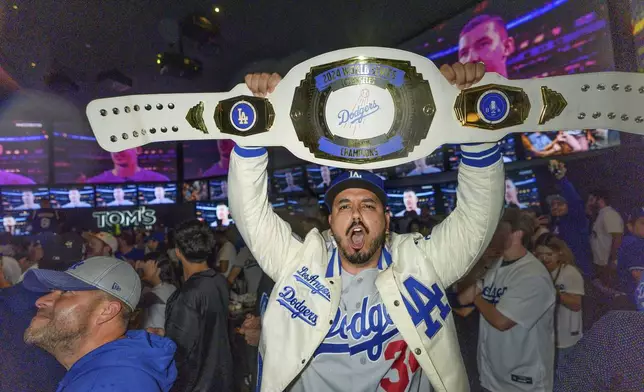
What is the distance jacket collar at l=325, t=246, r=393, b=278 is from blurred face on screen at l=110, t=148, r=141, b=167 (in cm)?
1003

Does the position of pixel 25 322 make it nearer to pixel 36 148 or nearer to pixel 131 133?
pixel 131 133

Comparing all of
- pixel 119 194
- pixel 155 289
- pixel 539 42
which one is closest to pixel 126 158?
pixel 119 194

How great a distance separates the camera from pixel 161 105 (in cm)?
144

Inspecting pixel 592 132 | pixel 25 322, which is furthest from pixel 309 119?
pixel 592 132

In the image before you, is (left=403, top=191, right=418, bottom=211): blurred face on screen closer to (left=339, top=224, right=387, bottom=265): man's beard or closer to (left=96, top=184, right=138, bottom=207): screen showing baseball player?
(left=339, top=224, right=387, bottom=265): man's beard

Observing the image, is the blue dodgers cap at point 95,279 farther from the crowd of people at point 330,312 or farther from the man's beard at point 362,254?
the man's beard at point 362,254

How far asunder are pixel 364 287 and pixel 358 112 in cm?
72

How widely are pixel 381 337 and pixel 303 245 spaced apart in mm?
480

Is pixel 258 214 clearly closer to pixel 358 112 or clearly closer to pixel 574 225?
pixel 358 112

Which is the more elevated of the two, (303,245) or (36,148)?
(36,148)

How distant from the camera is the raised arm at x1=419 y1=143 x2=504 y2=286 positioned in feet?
4.61

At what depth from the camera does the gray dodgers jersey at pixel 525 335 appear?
2.19m

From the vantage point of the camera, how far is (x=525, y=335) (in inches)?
87.9

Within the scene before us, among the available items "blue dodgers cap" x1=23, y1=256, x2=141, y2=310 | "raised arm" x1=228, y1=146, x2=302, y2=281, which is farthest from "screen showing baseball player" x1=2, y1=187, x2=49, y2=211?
"raised arm" x1=228, y1=146, x2=302, y2=281
